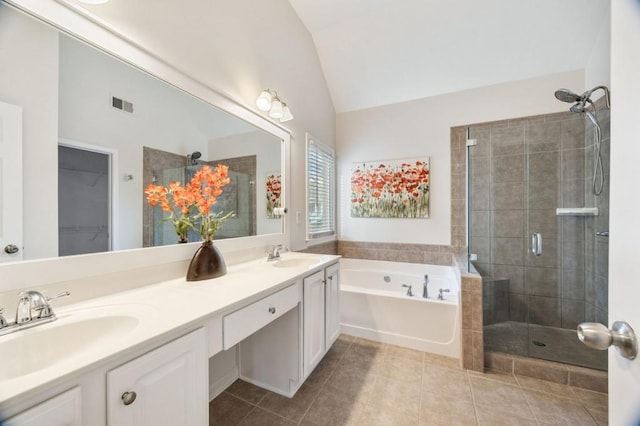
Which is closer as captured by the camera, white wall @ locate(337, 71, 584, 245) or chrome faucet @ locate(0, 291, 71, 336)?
chrome faucet @ locate(0, 291, 71, 336)

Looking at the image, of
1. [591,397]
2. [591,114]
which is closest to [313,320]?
[591,397]

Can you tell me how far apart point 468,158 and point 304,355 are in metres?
2.43

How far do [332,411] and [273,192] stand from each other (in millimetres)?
1584

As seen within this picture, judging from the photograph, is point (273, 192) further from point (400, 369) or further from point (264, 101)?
point (400, 369)

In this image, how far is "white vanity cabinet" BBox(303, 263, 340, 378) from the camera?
62.1 inches

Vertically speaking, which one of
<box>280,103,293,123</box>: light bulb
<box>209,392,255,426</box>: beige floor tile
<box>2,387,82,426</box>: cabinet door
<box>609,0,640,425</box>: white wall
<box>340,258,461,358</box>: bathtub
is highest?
<box>280,103,293,123</box>: light bulb

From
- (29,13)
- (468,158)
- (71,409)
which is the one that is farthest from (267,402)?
(468,158)

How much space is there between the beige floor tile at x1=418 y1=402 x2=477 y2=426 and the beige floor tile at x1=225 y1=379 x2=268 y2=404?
39.4 inches

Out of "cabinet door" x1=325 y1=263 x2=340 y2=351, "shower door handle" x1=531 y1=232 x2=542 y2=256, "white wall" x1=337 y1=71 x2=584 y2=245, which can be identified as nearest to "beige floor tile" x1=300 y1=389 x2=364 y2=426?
"cabinet door" x1=325 y1=263 x2=340 y2=351

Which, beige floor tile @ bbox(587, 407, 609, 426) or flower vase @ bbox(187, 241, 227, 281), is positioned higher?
flower vase @ bbox(187, 241, 227, 281)

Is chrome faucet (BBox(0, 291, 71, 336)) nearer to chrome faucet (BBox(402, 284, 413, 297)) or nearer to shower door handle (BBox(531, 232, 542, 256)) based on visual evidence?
chrome faucet (BBox(402, 284, 413, 297))

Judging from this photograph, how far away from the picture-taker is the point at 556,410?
1497 millimetres

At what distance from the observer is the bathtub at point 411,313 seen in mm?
2098

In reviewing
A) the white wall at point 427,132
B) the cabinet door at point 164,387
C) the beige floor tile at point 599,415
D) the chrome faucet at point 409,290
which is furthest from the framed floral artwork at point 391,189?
the cabinet door at point 164,387
